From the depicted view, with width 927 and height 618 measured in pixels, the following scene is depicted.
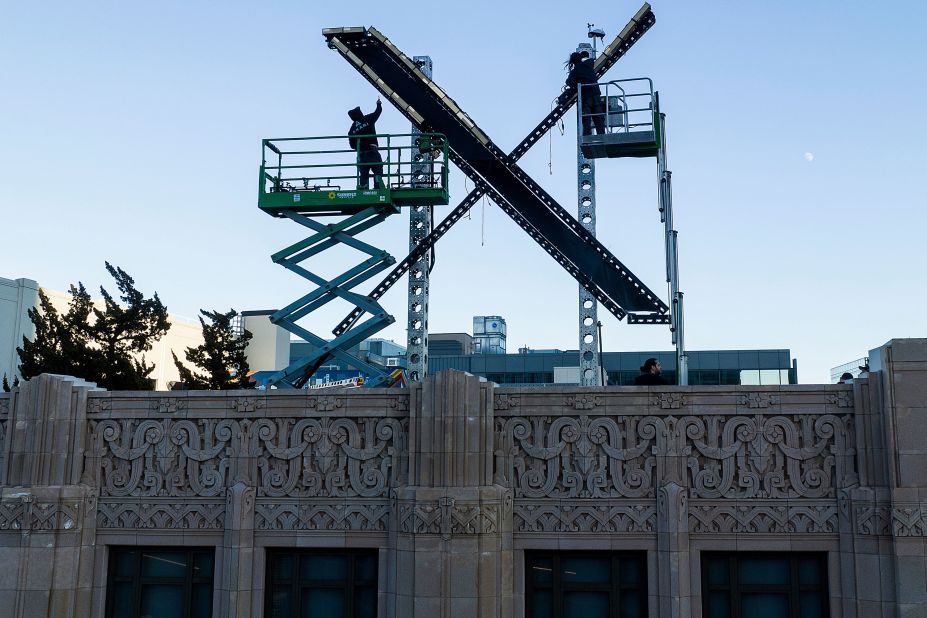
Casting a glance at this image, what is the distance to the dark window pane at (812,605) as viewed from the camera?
48.8ft

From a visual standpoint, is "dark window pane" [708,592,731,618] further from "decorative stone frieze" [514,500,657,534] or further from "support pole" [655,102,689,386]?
"support pole" [655,102,689,386]

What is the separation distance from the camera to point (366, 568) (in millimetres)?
15711

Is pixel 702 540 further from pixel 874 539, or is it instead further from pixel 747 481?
pixel 874 539

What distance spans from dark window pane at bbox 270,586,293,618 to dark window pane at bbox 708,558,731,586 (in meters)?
7.12

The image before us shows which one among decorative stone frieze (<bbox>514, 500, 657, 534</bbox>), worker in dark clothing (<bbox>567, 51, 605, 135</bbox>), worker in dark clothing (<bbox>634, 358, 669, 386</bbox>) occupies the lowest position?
decorative stone frieze (<bbox>514, 500, 657, 534</bbox>)

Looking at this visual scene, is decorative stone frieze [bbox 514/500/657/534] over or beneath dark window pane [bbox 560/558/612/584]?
over

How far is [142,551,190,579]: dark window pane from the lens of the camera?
52.7 feet

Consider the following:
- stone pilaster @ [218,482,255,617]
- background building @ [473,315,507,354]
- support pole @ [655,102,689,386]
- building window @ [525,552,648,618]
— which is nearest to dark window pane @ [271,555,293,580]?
stone pilaster @ [218,482,255,617]

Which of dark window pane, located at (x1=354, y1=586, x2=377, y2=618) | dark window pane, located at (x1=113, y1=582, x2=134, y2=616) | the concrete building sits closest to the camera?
the concrete building

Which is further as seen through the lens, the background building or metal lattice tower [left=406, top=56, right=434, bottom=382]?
the background building

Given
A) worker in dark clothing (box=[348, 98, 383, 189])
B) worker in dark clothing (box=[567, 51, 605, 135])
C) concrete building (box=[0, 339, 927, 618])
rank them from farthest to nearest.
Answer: worker in dark clothing (box=[567, 51, 605, 135])
worker in dark clothing (box=[348, 98, 383, 189])
concrete building (box=[0, 339, 927, 618])

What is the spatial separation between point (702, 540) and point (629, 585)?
144 centimetres

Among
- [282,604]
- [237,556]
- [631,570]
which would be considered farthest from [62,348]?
[631,570]

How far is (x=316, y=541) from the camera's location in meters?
15.6
